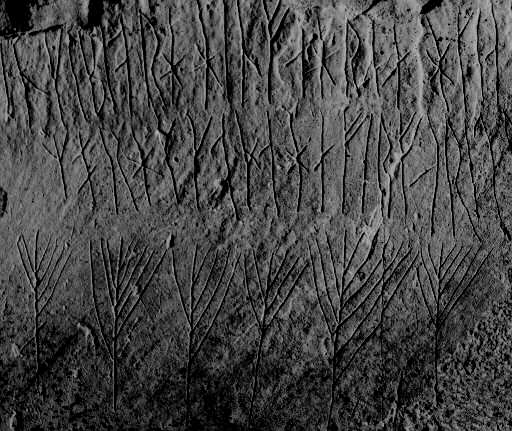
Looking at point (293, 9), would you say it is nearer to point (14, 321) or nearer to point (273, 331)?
point (273, 331)

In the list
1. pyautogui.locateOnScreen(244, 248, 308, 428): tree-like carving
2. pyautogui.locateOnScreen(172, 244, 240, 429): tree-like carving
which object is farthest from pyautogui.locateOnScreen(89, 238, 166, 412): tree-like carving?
pyautogui.locateOnScreen(244, 248, 308, 428): tree-like carving

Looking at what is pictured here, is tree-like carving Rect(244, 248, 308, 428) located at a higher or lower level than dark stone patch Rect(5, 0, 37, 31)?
lower

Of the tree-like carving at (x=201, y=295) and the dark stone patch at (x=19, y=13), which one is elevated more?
the dark stone patch at (x=19, y=13)

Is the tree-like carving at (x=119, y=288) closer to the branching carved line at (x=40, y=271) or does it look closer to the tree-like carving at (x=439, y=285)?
the branching carved line at (x=40, y=271)

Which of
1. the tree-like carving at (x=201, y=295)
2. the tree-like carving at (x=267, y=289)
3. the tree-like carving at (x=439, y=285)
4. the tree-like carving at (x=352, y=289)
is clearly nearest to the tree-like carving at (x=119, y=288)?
the tree-like carving at (x=201, y=295)

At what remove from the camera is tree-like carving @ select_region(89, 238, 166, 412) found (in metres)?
2.29

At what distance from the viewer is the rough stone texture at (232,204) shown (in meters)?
2.29

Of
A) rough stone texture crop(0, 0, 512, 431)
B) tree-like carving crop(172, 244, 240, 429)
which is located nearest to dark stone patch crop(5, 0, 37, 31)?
rough stone texture crop(0, 0, 512, 431)

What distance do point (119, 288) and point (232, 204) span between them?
1.56 feet

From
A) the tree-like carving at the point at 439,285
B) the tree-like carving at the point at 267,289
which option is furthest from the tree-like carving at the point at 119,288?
the tree-like carving at the point at 439,285

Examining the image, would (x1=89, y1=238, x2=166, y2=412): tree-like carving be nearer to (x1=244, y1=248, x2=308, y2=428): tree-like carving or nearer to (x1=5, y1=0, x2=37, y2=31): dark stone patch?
(x1=244, y1=248, x2=308, y2=428): tree-like carving

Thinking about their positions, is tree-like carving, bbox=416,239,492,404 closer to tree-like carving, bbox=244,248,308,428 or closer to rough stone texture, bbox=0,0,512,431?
rough stone texture, bbox=0,0,512,431

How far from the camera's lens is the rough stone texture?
7.53ft

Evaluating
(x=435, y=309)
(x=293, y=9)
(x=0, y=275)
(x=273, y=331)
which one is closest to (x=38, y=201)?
(x=0, y=275)
